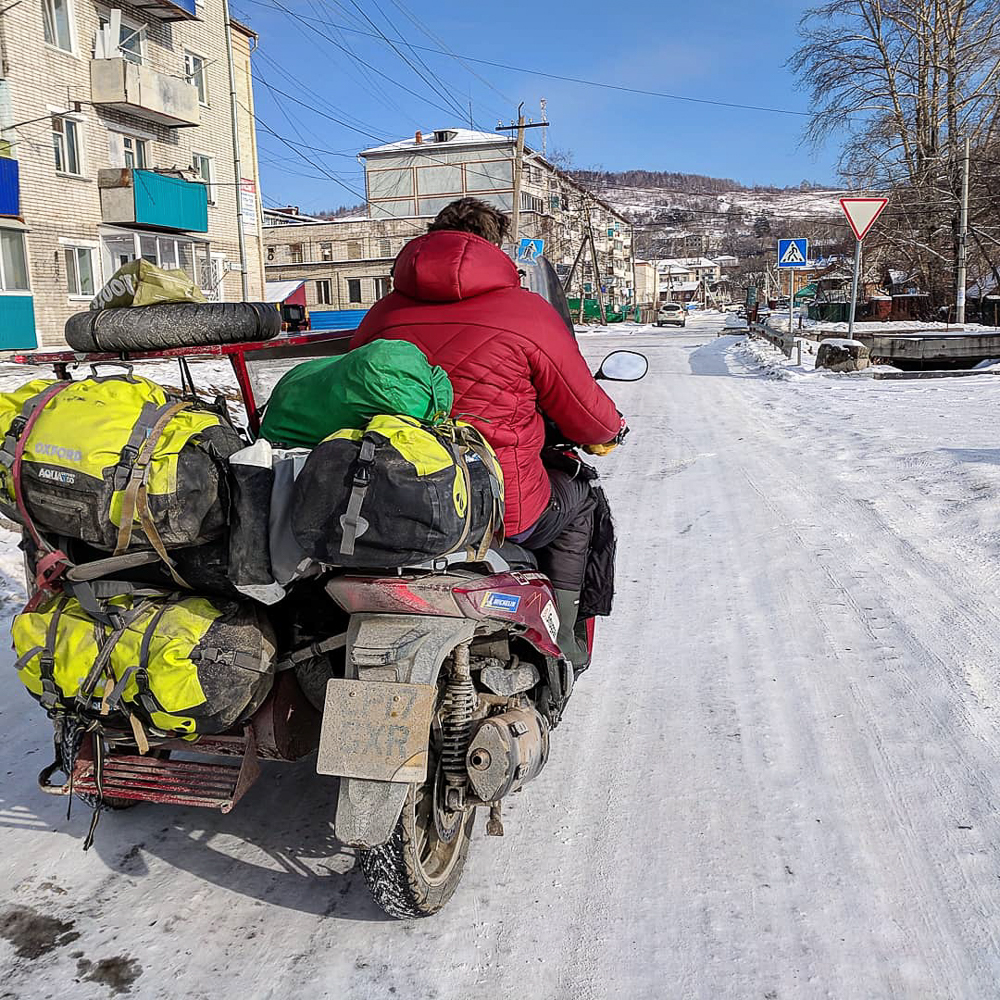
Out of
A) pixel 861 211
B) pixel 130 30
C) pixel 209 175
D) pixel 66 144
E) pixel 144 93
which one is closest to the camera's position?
pixel 861 211

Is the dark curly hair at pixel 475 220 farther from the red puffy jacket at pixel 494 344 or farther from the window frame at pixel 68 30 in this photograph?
the window frame at pixel 68 30

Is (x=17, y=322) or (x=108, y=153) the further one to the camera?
(x=108, y=153)

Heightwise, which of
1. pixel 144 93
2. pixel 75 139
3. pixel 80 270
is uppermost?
pixel 144 93

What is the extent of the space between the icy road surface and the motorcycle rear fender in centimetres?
45

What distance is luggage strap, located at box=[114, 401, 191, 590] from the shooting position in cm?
225

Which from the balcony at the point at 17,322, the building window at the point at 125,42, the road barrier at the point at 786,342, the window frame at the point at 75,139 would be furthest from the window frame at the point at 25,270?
the road barrier at the point at 786,342

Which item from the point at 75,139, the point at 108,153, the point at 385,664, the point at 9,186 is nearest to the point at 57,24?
the point at 75,139

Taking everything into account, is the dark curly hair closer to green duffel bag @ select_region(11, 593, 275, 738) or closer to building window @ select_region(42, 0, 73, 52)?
green duffel bag @ select_region(11, 593, 275, 738)

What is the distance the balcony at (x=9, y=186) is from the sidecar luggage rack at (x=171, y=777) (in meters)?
25.6

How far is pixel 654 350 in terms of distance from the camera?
28.2 m

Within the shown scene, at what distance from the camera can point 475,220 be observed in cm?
336

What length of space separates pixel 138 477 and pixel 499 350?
3.80ft

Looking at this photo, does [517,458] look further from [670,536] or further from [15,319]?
[15,319]

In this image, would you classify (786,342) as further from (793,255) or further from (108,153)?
(108,153)
